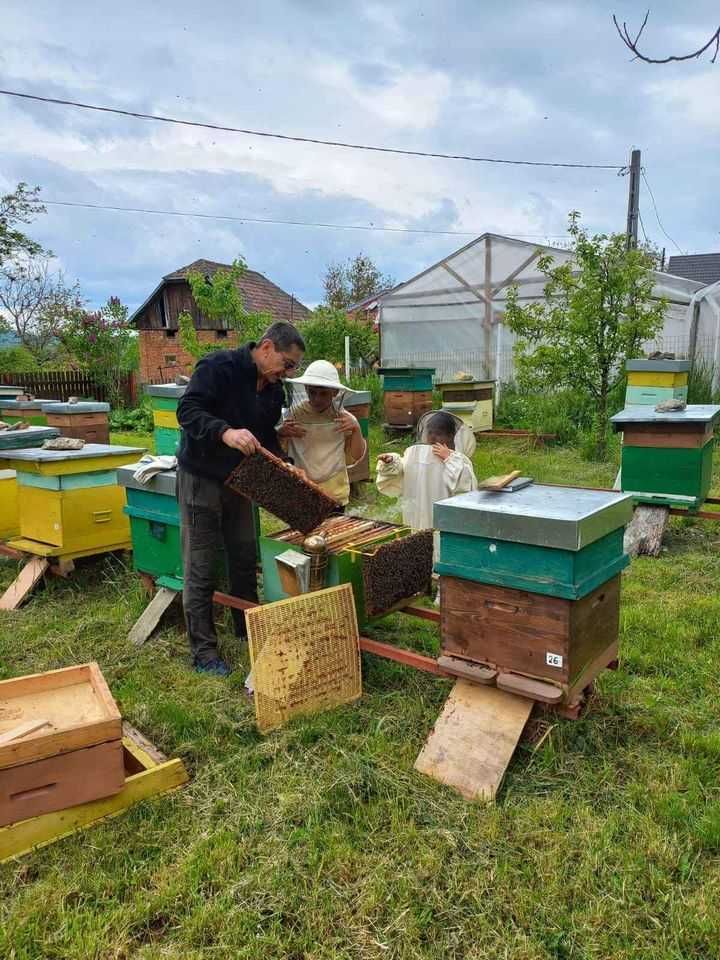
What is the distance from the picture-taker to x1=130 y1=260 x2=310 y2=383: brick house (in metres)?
24.1

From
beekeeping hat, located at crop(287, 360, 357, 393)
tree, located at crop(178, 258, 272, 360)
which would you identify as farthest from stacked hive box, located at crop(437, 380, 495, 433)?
beekeeping hat, located at crop(287, 360, 357, 393)

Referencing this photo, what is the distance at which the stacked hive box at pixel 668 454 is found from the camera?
5.07 meters

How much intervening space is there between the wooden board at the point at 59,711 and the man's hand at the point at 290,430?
1.63 metres

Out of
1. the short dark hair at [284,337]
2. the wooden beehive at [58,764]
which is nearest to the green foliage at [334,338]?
the short dark hair at [284,337]

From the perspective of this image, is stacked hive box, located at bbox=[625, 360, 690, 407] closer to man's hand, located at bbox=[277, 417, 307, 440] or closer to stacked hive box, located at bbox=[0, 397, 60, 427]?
man's hand, located at bbox=[277, 417, 307, 440]

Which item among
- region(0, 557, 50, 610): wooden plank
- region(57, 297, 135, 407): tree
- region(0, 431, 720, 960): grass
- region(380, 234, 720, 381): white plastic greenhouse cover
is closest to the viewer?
region(0, 431, 720, 960): grass

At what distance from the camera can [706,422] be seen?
4.92m

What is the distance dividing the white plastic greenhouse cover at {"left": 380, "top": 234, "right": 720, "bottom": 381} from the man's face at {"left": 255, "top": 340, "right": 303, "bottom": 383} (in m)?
9.91

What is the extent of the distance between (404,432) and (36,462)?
6.86 meters

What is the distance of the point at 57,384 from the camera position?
17.3 metres

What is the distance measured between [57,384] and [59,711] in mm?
16194

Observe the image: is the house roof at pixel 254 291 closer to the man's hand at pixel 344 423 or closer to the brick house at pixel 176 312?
the brick house at pixel 176 312

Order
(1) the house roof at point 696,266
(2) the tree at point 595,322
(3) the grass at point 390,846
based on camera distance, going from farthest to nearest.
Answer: (1) the house roof at point 696,266
(2) the tree at point 595,322
(3) the grass at point 390,846

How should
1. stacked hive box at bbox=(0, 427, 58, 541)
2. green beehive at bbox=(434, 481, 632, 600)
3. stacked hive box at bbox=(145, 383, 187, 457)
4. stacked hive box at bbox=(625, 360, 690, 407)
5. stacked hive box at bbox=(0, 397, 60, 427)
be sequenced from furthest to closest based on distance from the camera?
stacked hive box at bbox=(0, 397, 60, 427) → stacked hive box at bbox=(625, 360, 690, 407) → stacked hive box at bbox=(145, 383, 187, 457) → stacked hive box at bbox=(0, 427, 58, 541) → green beehive at bbox=(434, 481, 632, 600)
